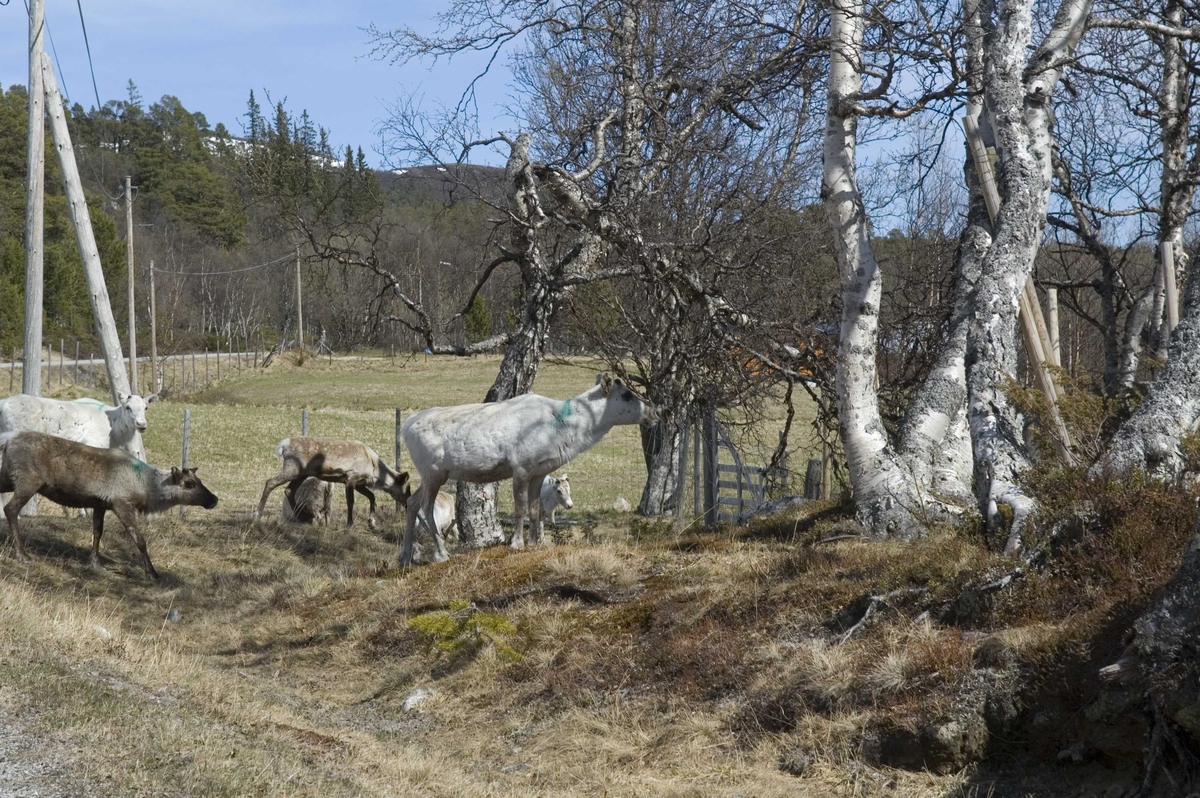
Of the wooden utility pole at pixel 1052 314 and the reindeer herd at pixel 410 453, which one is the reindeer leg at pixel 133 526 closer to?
the reindeer herd at pixel 410 453

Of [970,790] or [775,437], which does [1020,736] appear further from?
[775,437]

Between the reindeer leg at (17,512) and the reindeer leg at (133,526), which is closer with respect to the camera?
the reindeer leg at (17,512)

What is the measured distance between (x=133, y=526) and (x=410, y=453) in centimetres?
377

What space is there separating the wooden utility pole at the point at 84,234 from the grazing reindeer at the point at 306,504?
261 centimetres

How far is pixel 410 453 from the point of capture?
12.8 meters

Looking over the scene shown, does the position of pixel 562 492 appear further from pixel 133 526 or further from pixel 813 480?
pixel 133 526

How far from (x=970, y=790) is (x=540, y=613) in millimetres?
4559

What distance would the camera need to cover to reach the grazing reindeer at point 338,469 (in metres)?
18.5

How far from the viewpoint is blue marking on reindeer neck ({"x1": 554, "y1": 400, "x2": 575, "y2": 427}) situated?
1245 centimetres

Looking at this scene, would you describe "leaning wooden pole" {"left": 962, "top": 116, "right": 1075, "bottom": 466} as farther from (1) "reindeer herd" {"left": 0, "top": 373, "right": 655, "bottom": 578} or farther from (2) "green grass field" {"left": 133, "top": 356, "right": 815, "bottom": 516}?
(2) "green grass field" {"left": 133, "top": 356, "right": 815, "bottom": 516}

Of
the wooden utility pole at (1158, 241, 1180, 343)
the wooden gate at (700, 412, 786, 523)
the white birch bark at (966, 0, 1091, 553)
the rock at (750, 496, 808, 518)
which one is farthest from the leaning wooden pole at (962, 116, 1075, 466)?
the wooden gate at (700, 412, 786, 523)

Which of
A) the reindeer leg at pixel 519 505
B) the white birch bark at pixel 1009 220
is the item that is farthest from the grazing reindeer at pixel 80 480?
the white birch bark at pixel 1009 220

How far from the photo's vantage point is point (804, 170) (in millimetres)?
19609

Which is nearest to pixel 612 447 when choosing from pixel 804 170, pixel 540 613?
pixel 804 170
